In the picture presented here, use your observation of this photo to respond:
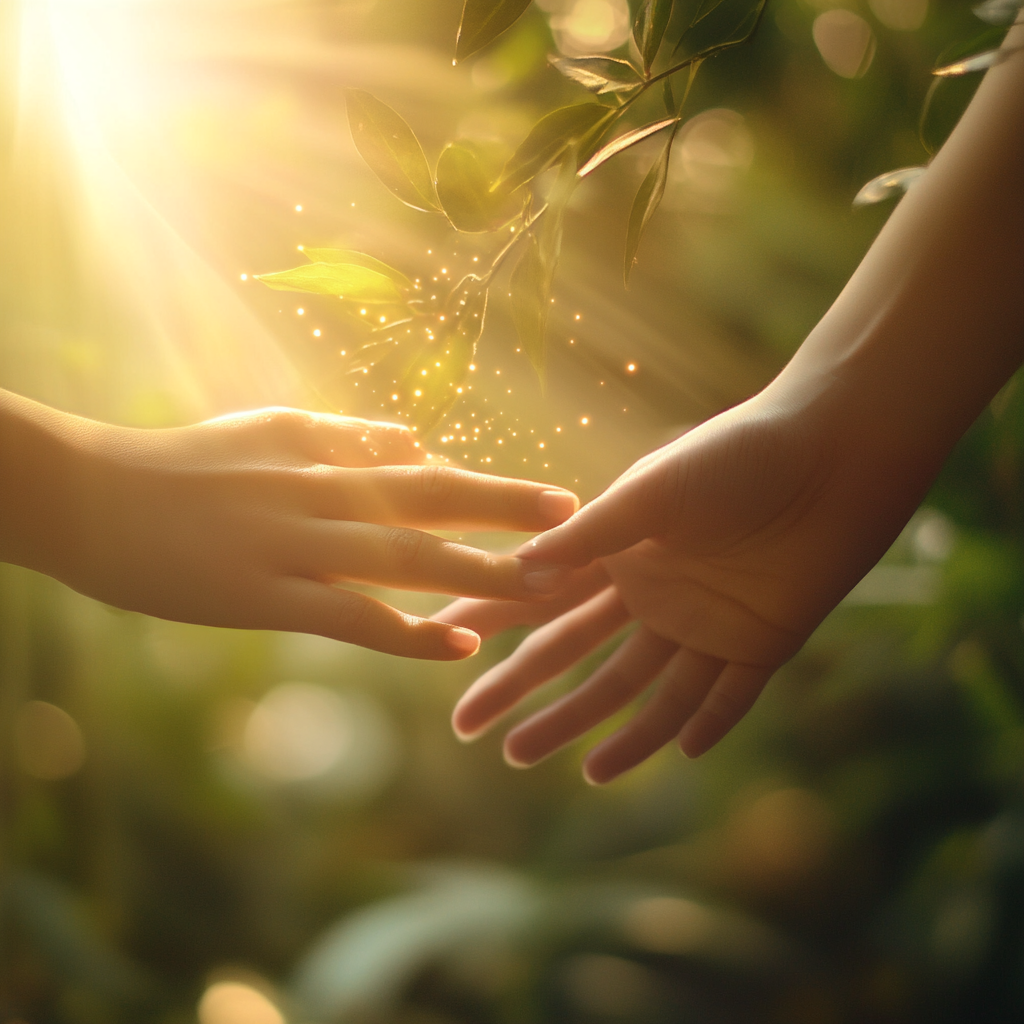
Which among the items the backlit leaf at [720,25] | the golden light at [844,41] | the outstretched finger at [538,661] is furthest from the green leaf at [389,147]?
the golden light at [844,41]

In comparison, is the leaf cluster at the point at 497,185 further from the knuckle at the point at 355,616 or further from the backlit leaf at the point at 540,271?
the knuckle at the point at 355,616

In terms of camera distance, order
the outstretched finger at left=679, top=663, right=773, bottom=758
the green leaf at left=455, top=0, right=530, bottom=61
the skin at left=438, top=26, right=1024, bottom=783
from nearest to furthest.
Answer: the green leaf at left=455, top=0, right=530, bottom=61 → the skin at left=438, top=26, right=1024, bottom=783 → the outstretched finger at left=679, top=663, right=773, bottom=758

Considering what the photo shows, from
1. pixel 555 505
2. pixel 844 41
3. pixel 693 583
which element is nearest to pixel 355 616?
pixel 555 505

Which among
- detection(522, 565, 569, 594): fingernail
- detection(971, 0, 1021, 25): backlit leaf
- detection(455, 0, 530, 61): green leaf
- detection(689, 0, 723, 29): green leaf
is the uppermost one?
detection(689, 0, 723, 29): green leaf

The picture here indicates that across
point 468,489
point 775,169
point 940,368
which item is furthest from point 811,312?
point 468,489

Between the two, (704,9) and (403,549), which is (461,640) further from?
(704,9)

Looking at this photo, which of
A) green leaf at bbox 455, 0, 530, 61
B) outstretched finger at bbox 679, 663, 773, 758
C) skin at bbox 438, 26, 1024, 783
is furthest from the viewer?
outstretched finger at bbox 679, 663, 773, 758

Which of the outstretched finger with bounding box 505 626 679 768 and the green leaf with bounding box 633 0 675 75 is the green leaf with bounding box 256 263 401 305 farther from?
the outstretched finger with bounding box 505 626 679 768

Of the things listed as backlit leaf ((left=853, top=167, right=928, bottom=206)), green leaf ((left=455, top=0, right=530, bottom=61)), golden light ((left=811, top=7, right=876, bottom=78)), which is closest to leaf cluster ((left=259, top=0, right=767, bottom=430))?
green leaf ((left=455, top=0, right=530, bottom=61))
